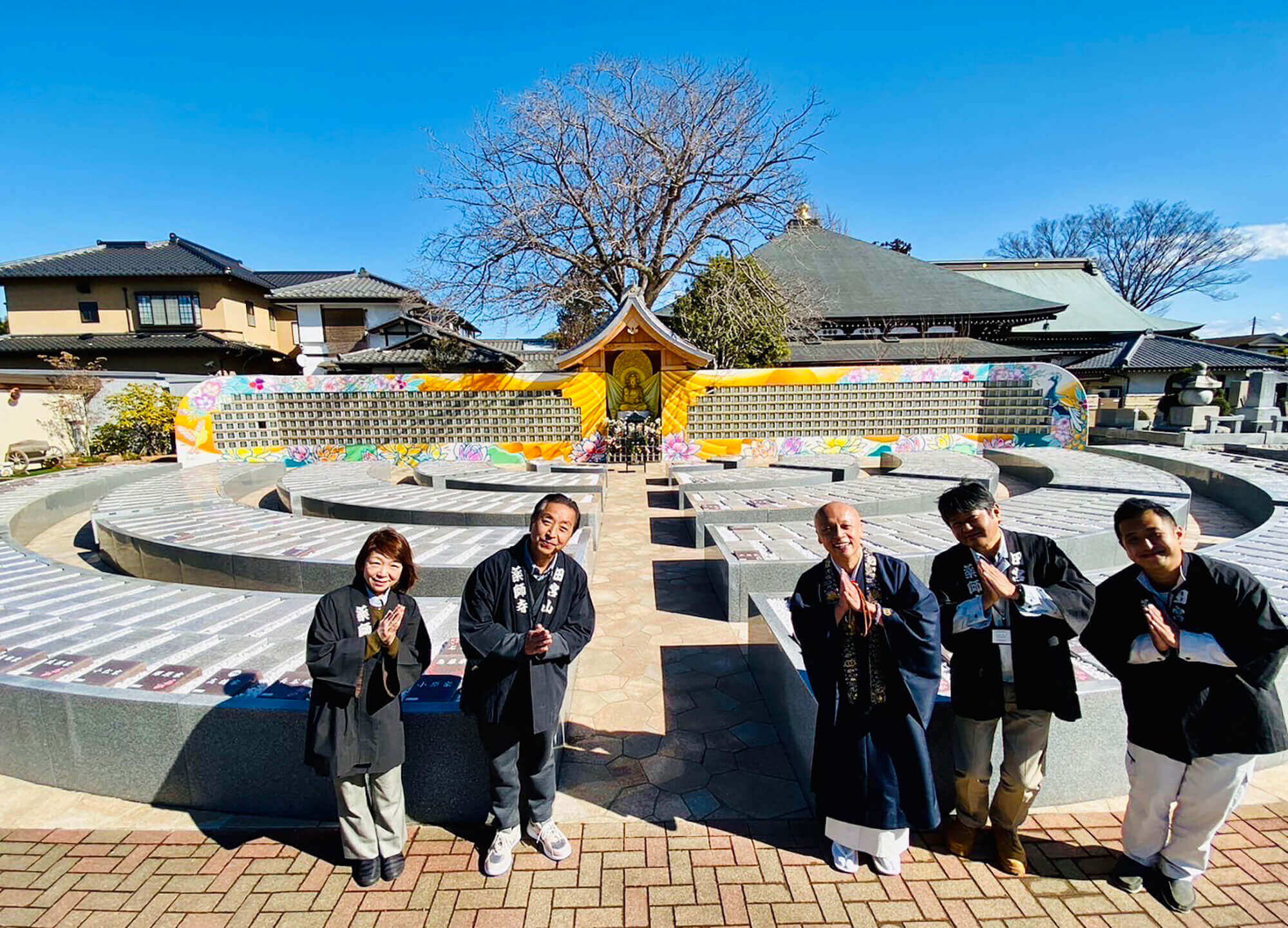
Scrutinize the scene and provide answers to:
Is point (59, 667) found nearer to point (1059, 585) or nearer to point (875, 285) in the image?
point (1059, 585)

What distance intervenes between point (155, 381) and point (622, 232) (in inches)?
617

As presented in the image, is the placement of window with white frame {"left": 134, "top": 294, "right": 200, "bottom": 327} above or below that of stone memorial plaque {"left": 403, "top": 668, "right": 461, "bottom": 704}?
above

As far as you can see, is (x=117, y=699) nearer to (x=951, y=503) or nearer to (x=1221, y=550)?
→ (x=951, y=503)

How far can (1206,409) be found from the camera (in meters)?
16.6

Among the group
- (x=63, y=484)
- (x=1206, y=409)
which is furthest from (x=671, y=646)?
(x=1206, y=409)

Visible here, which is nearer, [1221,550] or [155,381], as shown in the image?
[1221,550]

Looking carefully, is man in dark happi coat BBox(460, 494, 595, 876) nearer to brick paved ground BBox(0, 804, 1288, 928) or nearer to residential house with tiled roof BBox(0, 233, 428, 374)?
brick paved ground BBox(0, 804, 1288, 928)

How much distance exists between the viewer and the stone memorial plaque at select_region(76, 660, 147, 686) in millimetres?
3143

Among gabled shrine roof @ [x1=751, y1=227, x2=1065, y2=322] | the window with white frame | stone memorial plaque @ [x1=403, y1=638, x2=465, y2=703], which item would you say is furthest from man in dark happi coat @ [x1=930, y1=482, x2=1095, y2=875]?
the window with white frame

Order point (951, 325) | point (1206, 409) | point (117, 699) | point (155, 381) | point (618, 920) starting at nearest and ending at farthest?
point (618, 920)
point (117, 699)
point (1206, 409)
point (155, 381)
point (951, 325)

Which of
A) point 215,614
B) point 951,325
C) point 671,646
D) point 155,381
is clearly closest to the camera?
point 215,614

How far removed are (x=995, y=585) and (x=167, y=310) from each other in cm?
3237

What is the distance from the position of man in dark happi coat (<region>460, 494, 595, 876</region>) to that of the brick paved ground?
21 cm

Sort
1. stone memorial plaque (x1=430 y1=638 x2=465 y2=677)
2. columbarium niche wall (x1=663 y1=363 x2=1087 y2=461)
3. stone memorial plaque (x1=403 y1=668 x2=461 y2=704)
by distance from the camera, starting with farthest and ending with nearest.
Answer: columbarium niche wall (x1=663 y1=363 x2=1087 y2=461) < stone memorial plaque (x1=430 y1=638 x2=465 y2=677) < stone memorial plaque (x1=403 y1=668 x2=461 y2=704)
